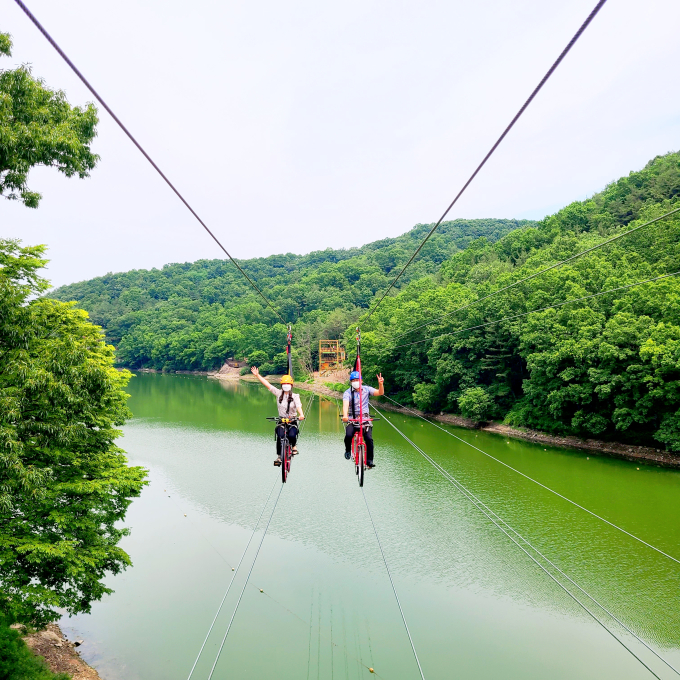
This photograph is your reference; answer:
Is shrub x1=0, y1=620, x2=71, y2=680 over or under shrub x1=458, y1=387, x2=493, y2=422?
under

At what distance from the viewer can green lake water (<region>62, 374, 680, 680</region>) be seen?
11.1 meters

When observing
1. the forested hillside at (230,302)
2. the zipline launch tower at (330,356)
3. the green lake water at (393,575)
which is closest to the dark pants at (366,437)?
the green lake water at (393,575)

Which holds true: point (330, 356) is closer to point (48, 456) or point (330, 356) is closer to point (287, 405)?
point (48, 456)

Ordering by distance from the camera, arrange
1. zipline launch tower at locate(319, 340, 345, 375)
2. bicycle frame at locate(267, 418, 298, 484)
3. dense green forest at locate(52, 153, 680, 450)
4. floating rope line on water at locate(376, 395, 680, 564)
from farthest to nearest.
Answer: zipline launch tower at locate(319, 340, 345, 375) < dense green forest at locate(52, 153, 680, 450) < floating rope line on water at locate(376, 395, 680, 564) < bicycle frame at locate(267, 418, 298, 484)

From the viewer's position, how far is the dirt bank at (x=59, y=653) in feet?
33.0

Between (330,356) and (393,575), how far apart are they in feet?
169

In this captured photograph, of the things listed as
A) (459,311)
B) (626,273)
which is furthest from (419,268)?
(626,273)

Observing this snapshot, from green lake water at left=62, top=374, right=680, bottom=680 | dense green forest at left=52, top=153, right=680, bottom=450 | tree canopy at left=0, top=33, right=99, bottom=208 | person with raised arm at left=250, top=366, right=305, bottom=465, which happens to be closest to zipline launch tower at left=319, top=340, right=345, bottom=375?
dense green forest at left=52, top=153, right=680, bottom=450

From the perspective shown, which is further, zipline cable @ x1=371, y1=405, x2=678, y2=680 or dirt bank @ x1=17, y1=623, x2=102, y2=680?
zipline cable @ x1=371, y1=405, x2=678, y2=680

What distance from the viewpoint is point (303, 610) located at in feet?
41.7

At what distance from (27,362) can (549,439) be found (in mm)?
27044

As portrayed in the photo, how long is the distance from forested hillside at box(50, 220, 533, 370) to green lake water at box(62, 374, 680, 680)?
4624 cm

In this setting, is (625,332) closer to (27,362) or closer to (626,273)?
(626,273)

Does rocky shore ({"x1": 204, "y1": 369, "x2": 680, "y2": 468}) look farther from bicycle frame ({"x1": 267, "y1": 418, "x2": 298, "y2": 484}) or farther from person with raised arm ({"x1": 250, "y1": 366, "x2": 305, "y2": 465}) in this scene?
person with raised arm ({"x1": 250, "y1": 366, "x2": 305, "y2": 465})
